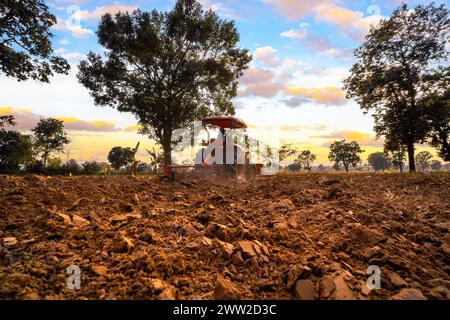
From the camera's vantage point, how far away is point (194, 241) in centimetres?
321

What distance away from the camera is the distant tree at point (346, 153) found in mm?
88312

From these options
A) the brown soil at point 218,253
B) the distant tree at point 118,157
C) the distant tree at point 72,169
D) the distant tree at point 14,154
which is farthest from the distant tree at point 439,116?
the distant tree at point 118,157

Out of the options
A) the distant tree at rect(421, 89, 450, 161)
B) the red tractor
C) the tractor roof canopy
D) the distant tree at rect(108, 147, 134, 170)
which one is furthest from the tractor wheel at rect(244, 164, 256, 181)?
the distant tree at rect(108, 147, 134, 170)

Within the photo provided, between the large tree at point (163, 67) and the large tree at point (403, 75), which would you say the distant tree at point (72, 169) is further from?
the large tree at point (403, 75)

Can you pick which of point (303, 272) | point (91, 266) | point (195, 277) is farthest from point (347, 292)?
point (91, 266)

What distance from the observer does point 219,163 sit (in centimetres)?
1240

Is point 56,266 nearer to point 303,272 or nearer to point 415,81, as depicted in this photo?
point 303,272

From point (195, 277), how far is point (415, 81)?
31.1m

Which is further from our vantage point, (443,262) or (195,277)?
(443,262)

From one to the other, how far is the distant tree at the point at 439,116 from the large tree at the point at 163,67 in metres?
19.5

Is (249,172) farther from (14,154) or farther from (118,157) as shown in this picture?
(118,157)

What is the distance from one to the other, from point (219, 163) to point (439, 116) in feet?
79.9
